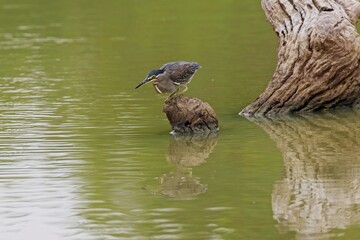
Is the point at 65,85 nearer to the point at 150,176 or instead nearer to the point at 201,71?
the point at 201,71

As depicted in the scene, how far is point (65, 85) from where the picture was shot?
1845 centimetres

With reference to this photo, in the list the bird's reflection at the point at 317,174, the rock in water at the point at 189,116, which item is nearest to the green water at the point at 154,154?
the bird's reflection at the point at 317,174

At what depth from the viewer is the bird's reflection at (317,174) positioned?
9758 mm

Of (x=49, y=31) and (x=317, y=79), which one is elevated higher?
(x=317, y=79)

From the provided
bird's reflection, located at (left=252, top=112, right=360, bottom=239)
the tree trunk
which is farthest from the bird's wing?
the tree trunk

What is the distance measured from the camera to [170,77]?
13945mm

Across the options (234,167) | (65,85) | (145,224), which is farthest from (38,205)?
(65,85)

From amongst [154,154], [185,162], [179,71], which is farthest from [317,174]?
[179,71]

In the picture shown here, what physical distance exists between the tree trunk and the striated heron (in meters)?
1.62

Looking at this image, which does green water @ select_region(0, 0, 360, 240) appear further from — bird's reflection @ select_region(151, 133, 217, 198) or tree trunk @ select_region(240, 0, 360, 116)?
tree trunk @ select_region(240, 0, 360, 116)

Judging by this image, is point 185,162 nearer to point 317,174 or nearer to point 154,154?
point 154,154

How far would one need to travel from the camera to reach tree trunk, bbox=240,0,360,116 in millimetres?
15133

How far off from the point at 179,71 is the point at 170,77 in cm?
15

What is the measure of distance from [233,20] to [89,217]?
1635 cm
